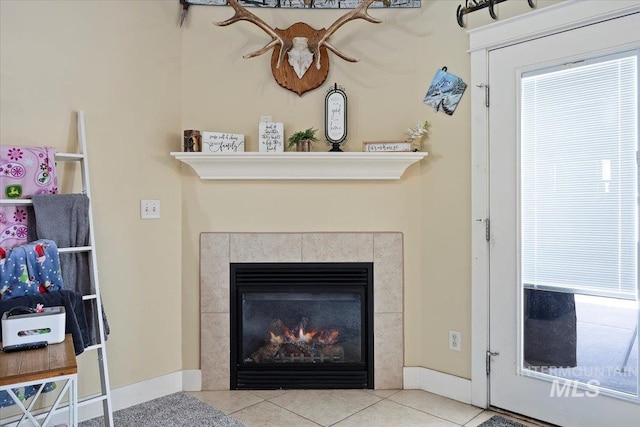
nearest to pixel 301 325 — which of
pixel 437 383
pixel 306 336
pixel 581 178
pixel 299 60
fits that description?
pixel 306 336

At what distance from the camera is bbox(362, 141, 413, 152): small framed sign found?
2.63 m

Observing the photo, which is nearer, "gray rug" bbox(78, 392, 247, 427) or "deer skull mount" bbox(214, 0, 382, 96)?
"gray rug" bbox(78, 392, 247, 427)

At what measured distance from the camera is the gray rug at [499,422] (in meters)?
2.30

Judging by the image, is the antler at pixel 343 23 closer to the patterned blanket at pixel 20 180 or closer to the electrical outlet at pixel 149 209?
the electrical outlet at pixel 149 209

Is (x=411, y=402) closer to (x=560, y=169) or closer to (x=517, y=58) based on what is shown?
(x=560, y=169)

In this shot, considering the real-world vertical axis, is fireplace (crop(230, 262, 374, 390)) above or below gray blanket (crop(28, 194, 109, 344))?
below

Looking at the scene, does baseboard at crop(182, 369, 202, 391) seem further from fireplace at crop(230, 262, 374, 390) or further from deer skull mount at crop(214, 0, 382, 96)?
deer skull mount at crop(214, 0, 382, 96)

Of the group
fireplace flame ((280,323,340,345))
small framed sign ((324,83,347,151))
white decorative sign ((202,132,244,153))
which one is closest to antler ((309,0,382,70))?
small framed sign ((324,83,347,151))

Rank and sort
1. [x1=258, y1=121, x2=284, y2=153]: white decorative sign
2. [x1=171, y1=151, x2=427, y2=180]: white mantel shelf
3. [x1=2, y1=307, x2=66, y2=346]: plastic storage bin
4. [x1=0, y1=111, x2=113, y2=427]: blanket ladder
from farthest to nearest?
1. [x1=258, y1=121, x2=284, y2=153]: white decorative sign
2. [x1=171, y1=151, x2=427, y2=180]: white mantel shelf
3. [x1=0, y1=111, x2=113, y2=427]: blanket ladder
4. [x1=2, y1=307, x2=66, y2=346]: plastic storage bin

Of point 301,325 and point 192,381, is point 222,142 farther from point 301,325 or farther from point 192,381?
point 192,381

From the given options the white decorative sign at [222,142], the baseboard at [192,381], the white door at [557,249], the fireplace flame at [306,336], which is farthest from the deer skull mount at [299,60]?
the baseboard at [192,381]

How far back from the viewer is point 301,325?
9.39ft

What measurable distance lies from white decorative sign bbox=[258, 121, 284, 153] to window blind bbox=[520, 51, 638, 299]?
134 cm

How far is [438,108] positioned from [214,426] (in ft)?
7.02
